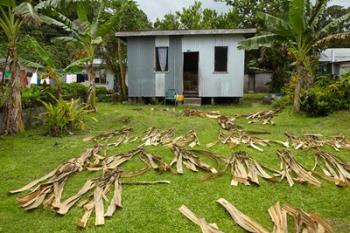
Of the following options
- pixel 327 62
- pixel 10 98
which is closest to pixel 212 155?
pixel 10 98

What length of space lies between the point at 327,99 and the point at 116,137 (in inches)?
266

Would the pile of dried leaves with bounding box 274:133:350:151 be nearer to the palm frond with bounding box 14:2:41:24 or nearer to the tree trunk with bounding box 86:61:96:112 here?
the palm frond with bounding box 14:2:41:24

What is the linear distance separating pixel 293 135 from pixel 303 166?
2.49 meters

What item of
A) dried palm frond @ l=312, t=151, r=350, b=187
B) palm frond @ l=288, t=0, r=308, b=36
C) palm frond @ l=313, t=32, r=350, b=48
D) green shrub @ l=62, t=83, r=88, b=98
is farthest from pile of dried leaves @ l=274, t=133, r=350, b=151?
green shrub @ l=62, t=83, r=88, b=98

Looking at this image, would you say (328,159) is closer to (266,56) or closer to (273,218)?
(273,218)

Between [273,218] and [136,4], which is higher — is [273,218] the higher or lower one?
the lower one

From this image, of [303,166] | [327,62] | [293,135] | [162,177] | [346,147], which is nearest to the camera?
[162,177]

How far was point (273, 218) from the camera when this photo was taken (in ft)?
14.6

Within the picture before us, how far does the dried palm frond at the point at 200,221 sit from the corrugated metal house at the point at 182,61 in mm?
12822

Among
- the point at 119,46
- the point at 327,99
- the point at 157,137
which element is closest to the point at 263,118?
the point at 327,99

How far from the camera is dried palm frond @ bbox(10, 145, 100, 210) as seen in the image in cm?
493

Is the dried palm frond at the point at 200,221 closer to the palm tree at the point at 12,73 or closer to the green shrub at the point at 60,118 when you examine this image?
the green shrub at the point at 60,118

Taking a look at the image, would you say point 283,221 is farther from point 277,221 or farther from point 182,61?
point 182,61

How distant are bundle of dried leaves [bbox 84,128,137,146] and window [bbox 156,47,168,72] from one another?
803 cm
